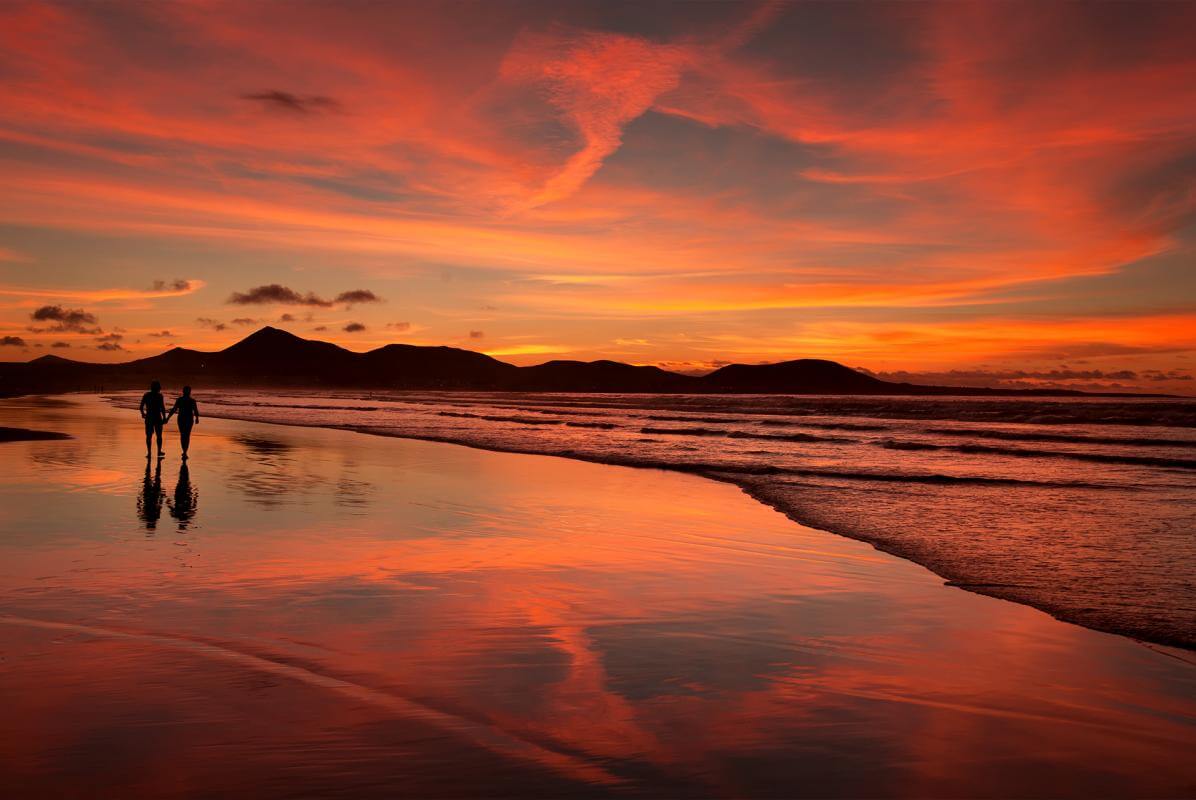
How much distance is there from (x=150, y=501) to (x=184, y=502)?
0.59 m

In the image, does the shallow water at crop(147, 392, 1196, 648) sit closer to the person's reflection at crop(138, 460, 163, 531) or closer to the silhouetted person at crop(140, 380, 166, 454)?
the person's reflection at crop(138, 460, 163, 531)

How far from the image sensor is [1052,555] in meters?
11.9

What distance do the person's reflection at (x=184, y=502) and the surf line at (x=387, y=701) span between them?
5.61m

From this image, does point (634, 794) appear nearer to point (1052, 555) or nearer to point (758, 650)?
point (758, 650)

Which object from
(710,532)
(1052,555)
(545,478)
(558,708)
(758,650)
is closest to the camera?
(558,708)

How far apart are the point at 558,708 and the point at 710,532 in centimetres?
797

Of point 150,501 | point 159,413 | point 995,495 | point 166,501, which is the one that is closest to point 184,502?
point 166,501

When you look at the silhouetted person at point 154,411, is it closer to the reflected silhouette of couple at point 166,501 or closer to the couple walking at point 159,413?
the couple walking at point 159,413

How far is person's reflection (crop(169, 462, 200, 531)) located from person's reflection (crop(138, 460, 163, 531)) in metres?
0.26

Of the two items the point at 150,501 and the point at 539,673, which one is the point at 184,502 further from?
the point at 539,673

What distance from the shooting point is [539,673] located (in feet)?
21.4

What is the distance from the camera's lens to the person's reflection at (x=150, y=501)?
1320cm

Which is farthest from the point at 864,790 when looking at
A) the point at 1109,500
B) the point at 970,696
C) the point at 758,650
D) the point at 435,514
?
the point at 1109,500

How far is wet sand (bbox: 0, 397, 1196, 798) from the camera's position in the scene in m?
4.93
